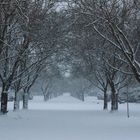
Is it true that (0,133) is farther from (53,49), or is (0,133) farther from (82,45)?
(82,45)

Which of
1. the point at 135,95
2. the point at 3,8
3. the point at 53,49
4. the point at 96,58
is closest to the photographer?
the point at 3,8

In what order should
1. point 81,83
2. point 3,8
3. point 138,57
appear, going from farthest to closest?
point 81,83 → point 138,57 → point 3,8

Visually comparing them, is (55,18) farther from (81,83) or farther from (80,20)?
(81,83)

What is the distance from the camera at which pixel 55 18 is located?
2653 cm

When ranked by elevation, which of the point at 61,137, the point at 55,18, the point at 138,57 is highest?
the point at 55,18

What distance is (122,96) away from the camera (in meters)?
70.7

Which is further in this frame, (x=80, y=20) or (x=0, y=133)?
(x=80, y=20)

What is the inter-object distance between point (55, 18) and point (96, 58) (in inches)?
369

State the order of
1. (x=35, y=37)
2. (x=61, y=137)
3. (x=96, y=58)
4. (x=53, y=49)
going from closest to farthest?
(x=61, y=137), (x=35, y=37), (x=53, y=49), (x=96, y=58)

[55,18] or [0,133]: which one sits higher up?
[55,18]

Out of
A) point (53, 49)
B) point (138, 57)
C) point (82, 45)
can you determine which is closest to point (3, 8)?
point (53, 49)

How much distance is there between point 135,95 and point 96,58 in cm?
3287

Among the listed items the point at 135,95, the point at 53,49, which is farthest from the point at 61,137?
the point at 135,95

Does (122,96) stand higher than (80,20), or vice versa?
(80,20)
